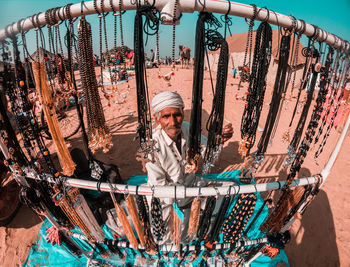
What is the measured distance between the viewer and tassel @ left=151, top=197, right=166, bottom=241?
1.65m

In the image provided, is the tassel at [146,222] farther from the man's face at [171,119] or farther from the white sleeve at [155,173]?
the man's face at [171,119]

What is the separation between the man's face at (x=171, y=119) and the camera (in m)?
2.04

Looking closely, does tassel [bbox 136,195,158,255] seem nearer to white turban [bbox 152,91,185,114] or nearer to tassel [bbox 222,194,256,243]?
tassel [bbox 222,194,256,243]

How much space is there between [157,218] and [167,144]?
889 mm

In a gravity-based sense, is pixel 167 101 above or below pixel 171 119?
above

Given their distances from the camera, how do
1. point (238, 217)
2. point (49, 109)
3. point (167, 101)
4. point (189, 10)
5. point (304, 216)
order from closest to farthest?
1. point (189, 10)
2. point (49, 109)
3. point (238, 217)
4. point (167, 101)
5. point (304, 216)

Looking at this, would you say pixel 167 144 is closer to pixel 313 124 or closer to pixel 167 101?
pixel 167 101

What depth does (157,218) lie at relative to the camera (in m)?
1.78

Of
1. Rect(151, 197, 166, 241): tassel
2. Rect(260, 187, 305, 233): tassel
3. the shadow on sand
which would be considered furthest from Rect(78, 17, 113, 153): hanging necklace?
the shadow on sand

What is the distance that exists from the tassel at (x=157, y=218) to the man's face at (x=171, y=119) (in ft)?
2.80

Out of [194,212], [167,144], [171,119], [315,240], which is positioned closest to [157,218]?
[194,212]

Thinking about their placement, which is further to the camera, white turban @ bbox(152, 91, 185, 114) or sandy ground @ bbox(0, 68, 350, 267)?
sandy ground @ bbox(0, 68, 350, 267)

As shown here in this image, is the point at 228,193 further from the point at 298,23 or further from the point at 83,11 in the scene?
the point at 83,11

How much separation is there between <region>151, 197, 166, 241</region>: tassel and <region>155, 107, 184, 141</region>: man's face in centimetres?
85
